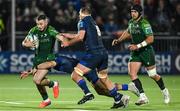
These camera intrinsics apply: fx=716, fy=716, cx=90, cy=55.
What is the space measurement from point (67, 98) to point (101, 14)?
36.6 feet

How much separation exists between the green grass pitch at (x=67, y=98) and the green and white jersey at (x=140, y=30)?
1548 millimetres

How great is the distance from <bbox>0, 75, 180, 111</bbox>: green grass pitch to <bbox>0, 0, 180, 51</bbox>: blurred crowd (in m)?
3.31

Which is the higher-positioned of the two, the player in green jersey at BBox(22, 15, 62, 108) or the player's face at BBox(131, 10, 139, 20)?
the player's face at BBox(131, 10, 139, 20)

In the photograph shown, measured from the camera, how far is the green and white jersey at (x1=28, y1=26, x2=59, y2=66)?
52.4 ft

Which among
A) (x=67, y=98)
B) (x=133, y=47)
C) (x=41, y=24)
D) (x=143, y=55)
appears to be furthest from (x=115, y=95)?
(x=67, y=98)

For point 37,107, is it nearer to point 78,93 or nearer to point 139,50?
point 139,50

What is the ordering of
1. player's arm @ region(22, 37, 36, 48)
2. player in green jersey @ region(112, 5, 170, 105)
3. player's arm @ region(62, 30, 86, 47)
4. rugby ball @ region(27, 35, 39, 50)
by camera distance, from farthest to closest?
player in green jersey @ region(112, 5, 170, 105) < rugby ball @ region(27, 35, 39, 50) < player's arm @ region(22, 37, 36, 48) < player's arm @ region(62, 30, 86, 47)

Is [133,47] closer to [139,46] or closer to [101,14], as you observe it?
[139,46]

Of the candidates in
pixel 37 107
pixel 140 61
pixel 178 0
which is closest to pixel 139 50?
pixel 140 61

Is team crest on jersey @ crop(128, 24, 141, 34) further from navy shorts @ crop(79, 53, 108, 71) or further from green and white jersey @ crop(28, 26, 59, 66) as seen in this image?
green and white jersey @ crop(28, 26, 59, 66)

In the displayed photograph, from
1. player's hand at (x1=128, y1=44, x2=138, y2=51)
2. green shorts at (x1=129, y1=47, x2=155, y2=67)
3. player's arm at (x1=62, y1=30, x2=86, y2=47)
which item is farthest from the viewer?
green shorts at (x1=129, y1=47, x2=155, y2=67)

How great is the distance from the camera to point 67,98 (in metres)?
18.4

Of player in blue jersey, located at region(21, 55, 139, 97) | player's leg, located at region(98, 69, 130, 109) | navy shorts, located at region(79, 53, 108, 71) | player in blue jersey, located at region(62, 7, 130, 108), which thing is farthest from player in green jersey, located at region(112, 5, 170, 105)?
navy shorts, located at region(79, 53, 108, 71)

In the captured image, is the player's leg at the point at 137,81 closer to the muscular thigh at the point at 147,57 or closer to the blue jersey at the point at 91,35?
the muscular thigh at the point at 147,57
